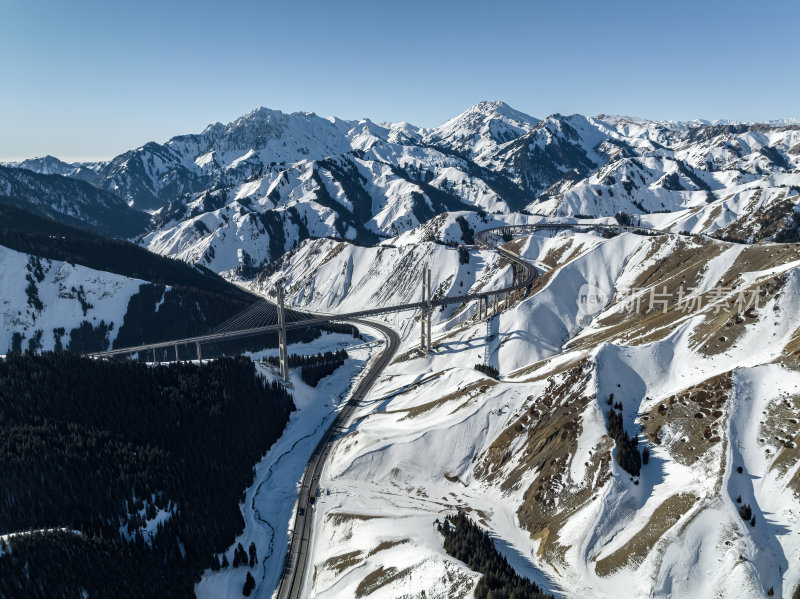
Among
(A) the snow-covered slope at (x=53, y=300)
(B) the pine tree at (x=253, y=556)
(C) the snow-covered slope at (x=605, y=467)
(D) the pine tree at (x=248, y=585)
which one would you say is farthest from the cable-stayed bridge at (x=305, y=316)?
(D) the pine tree at (x=248, y=585)

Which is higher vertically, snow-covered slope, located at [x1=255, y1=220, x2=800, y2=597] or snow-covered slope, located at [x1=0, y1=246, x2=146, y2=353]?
snow-covered slope, located at [x1=0, y1=246, x2=146, y2=353]

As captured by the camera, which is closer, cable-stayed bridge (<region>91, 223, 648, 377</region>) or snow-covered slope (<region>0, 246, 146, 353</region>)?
cable-stayed bridge (<region>91, 223, 648, 377</region>)

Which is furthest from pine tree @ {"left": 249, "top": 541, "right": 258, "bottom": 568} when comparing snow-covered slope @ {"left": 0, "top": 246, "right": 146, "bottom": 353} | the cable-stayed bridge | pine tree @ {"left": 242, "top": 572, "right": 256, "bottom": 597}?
snow-covered slope @ {"left": 0, "top": 246, "right": 146, "bottom": 353}

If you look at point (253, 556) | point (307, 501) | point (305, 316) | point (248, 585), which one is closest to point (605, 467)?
point (307, 501)

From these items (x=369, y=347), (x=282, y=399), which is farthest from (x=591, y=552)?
(x=369, y=347)

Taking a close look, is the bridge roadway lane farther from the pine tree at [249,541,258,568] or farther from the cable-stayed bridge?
the cable-stayed bridge

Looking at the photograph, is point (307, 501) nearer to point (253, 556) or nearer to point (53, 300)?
point (253, 556)

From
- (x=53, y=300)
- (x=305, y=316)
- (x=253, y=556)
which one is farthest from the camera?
(x=305, y=316)

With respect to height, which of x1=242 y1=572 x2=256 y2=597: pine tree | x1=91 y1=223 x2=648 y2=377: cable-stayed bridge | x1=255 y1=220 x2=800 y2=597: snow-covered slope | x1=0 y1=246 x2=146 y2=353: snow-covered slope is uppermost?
x1=0 y1=246 x2=146 y2=353: snow-covered slope

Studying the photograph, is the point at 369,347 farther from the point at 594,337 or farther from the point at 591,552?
the point at 591,552
